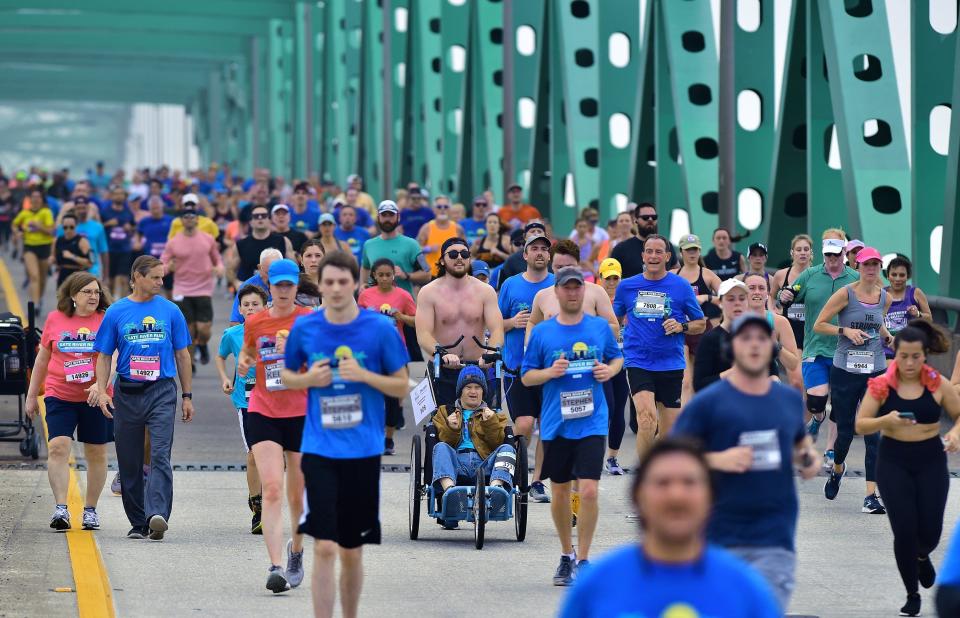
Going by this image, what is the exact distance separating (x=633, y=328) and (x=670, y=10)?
12429 mm

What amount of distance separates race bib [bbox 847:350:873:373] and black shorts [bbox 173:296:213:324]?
916 cm

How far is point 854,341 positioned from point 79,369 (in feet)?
15.9

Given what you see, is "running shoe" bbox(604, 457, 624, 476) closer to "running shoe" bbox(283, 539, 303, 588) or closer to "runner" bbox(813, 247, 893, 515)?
"runner" bbox(813, 247, 893, 515)

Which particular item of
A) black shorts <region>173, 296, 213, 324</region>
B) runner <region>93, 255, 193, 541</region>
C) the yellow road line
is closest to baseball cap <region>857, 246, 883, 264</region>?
runner <region>93, 255, 193, 541</region>

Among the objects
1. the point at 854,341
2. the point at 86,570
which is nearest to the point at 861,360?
the point at 854,341

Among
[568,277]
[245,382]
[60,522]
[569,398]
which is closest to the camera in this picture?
[568,277]

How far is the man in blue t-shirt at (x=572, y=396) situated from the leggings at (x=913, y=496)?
1556 millimetres

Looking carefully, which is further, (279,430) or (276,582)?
(279,430)

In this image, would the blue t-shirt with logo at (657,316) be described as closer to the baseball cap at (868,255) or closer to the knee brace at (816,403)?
the baseball cap at (868,255)

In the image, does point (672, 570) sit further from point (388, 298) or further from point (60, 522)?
point (388, 298)

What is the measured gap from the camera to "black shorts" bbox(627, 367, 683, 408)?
13.3 metres

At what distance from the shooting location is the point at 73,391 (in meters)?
12.0

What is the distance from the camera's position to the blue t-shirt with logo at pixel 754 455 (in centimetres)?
696

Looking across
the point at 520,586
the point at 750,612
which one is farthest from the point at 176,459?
the point at 750,612
